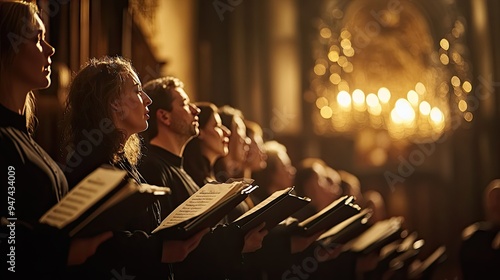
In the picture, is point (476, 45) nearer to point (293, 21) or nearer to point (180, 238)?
point (293, 21)

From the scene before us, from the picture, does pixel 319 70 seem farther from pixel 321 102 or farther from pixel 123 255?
pixel 123 255

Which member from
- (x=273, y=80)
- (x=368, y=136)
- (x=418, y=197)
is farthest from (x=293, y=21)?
(x=418, y=197)

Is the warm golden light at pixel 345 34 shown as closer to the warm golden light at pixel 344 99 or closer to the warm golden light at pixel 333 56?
the warm golden light at pixel 333 56

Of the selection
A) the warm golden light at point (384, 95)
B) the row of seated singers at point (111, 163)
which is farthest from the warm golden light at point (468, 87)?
the row of seated singers at point (111, 163)

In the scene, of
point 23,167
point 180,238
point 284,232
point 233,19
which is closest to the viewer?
point 23,167

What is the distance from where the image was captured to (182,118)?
3.30 m

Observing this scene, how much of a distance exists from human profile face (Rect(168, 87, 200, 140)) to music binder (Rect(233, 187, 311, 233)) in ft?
2.03

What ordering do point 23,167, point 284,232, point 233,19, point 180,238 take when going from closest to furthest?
point 23,167
point 180,238
point 284,232
point 233,19

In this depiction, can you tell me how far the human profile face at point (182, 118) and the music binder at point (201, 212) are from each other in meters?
0.82

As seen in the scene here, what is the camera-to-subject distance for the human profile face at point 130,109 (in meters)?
2.69

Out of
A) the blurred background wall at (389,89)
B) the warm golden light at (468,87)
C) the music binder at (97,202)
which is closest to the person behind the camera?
the music binder at (97,202)

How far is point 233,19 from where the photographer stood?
1092cm

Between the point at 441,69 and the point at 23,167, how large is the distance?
1022 cm

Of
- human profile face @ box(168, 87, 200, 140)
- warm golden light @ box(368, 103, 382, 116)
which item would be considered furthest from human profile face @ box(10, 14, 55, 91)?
warm golden light @ box(368, 103, 382, 116)
